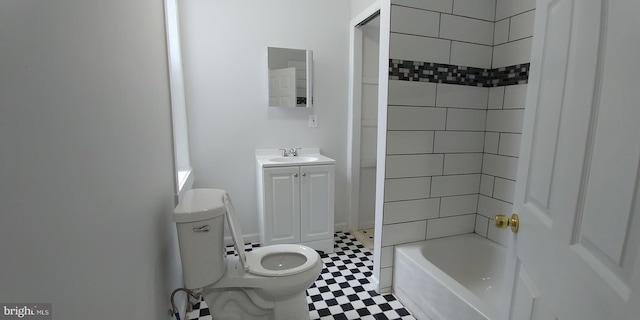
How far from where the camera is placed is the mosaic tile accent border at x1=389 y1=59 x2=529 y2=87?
1.66 metres

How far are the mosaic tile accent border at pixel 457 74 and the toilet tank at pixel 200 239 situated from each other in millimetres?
1271

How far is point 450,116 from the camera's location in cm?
181

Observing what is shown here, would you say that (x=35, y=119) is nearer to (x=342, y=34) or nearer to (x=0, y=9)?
(x=0, y=9)

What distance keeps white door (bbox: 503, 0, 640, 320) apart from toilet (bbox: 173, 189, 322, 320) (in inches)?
39.3

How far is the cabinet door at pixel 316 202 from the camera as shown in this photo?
2.31 m

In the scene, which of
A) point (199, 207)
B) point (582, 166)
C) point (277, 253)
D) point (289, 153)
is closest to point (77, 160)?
point (199, 207)

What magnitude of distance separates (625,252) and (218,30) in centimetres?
260

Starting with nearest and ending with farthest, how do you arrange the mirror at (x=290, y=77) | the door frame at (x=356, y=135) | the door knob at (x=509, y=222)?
the door knob at (x=509, y=222), the door frame at (x=356, y=135), the mirror at (x=290, y=77)

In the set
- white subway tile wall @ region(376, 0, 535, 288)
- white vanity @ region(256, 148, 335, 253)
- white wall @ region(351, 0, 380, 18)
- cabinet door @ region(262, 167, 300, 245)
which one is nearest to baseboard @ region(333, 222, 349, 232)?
white vanity @ region(256, 148, 335, 253)

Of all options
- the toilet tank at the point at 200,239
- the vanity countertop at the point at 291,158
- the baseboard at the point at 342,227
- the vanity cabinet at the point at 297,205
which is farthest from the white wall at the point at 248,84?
the toilet tank at the point at 200,239

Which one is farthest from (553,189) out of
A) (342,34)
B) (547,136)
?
(342,34)

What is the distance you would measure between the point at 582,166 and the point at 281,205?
1.96 meters

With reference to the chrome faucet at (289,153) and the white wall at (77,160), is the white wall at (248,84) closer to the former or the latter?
the chrome faucet at (289,153)

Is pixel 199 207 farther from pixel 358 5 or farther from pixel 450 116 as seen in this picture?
pixel 358 5
